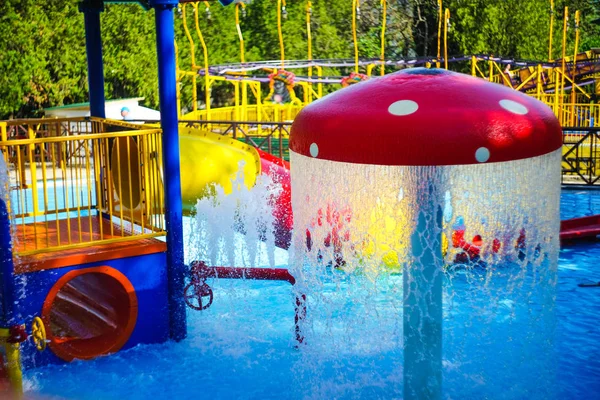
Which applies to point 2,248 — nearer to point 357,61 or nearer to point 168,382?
point 168,382

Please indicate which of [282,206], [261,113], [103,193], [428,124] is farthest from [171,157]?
[261,113]

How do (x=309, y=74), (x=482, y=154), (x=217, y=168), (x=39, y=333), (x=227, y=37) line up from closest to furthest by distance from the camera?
1. (x=482, y=154)
2. (x=39, y=333)
3. (x=217, y=168)
4. (x=309, y=74)
5. (x=227, y=37)

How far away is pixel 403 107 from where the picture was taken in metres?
4.54

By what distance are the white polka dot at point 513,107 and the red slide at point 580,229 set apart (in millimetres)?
5978

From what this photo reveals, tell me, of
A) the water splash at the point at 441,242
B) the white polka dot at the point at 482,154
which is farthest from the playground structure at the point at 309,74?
the white polka dot at the point at 482,154

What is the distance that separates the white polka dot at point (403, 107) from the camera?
450 cm

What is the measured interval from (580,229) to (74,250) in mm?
6866

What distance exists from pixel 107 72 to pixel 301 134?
21.3 meters

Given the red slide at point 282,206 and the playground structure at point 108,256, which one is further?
the red slide at point 282,206

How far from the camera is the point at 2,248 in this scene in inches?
217

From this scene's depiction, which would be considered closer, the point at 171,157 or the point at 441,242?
the point at 441,242

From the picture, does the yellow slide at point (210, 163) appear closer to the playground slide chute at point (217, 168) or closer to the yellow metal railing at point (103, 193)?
the playground slide chute at point (217, 168)

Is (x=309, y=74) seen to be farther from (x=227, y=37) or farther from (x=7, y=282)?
(x=7, y=282)

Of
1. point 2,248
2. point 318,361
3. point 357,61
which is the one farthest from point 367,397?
point 357,61
